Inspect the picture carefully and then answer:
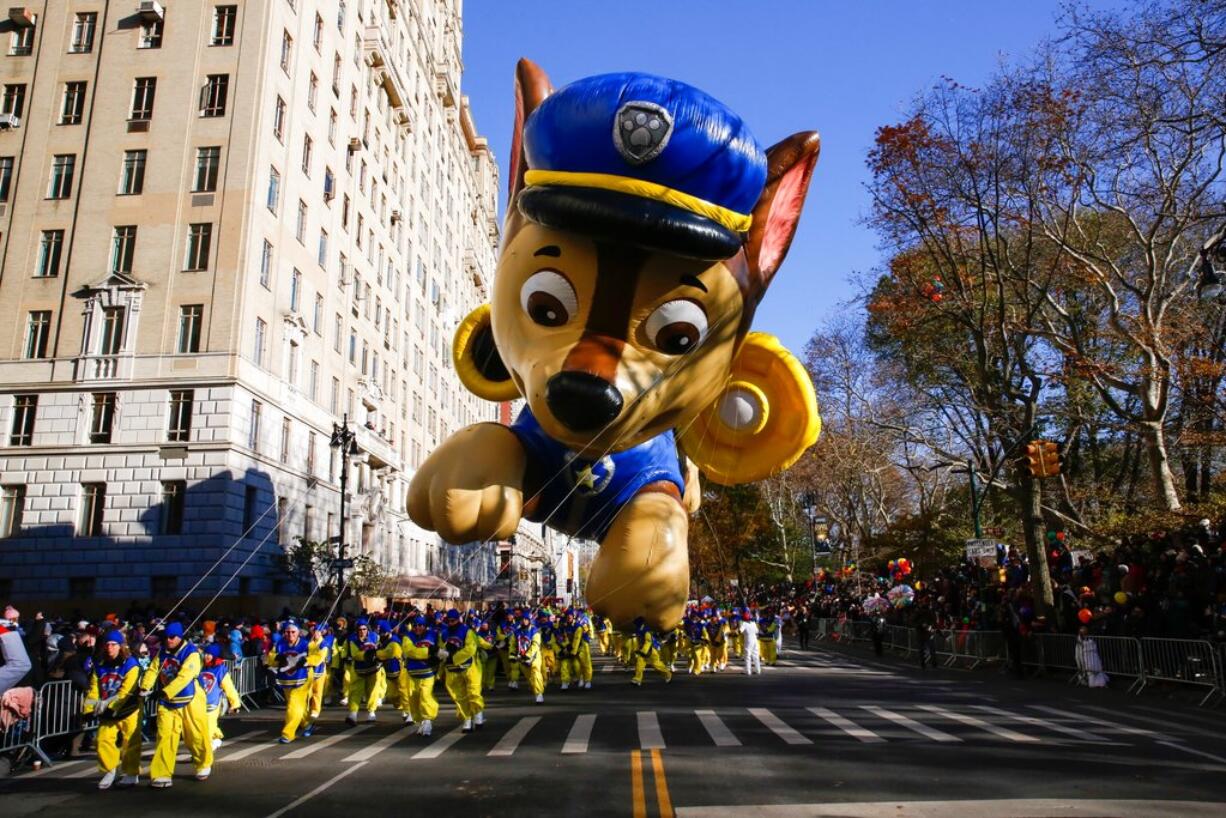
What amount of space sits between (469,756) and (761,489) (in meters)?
27.9

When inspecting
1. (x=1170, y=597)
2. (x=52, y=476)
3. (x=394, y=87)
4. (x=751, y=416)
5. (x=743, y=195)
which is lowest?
(x=1170, y=597)

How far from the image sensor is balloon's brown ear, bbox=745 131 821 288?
4996mm

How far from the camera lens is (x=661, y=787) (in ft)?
25.7

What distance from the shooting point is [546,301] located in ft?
15.1

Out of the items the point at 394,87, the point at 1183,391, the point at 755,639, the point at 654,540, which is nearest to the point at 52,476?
the point at 755,639

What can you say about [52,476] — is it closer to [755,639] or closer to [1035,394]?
[755,639]

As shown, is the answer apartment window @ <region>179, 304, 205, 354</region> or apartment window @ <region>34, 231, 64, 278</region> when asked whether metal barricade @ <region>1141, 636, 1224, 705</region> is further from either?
apartment window @ <region>34, 231, 64, 278</region>

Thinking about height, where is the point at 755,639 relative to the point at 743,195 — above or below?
below

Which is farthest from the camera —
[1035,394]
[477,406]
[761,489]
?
[477,406]

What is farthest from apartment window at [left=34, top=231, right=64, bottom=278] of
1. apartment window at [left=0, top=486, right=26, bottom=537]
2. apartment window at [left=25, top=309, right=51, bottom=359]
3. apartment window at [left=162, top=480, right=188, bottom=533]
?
apartment window at [left=162, top=480, right=188, bottom=533]

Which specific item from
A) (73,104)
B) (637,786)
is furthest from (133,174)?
(637,786)

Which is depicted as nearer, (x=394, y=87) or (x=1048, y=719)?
(x=1048, y=719)

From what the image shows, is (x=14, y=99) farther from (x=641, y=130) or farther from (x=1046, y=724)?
(x=1046, y=724)

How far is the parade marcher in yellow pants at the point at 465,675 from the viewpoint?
12.6 m
